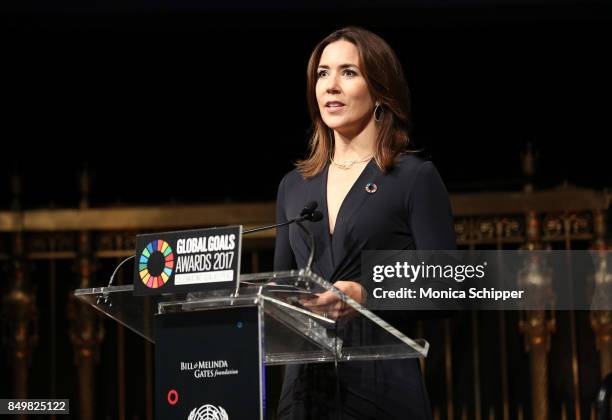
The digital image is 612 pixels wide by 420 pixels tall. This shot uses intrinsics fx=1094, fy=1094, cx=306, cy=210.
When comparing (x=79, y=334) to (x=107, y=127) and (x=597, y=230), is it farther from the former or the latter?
(x=597, y=230)

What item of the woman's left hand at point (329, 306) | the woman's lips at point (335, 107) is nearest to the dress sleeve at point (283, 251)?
the woman's lips at point (335, 107)

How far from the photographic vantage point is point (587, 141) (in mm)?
4137

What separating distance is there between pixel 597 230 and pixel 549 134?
0.42 metres

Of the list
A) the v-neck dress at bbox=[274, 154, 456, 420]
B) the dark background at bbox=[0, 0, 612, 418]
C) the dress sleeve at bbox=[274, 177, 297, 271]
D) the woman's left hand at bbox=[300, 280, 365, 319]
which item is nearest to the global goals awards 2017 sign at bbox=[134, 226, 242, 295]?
the woman's left hand at bbox=[300, 280, 365, 319]

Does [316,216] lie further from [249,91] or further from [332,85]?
[249,91]

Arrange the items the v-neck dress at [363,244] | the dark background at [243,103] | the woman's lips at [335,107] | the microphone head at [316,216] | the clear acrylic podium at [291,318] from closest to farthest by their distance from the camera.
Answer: the clear acrylic podium at [291,318] → the v-neck dress at [363,244] → the microphone head at [316,216] → the woman's lips at [335,107] → the dark background at [243,103]

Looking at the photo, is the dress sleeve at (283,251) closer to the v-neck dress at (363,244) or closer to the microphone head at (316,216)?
the v-neck dress at (363,244)

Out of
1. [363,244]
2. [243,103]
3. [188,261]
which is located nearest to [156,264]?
[188,261]

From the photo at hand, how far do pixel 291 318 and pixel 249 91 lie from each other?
2845 mm

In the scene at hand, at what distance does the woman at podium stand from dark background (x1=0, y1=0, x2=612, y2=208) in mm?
2052

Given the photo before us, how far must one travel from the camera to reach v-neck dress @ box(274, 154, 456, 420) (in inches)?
71.9

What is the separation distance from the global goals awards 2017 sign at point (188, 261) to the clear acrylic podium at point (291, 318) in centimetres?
3

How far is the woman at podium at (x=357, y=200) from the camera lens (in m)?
1.84

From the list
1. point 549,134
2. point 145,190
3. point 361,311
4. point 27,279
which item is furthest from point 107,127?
point 361,311
